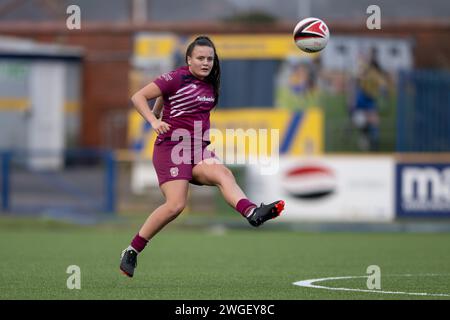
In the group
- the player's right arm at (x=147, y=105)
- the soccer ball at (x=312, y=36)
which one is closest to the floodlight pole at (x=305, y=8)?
the soccer ball at (x=312, y=36)

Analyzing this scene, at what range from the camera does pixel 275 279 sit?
10.2 m

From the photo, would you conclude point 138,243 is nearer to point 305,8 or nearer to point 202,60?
point 202,60

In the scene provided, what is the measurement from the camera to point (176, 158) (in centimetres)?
941

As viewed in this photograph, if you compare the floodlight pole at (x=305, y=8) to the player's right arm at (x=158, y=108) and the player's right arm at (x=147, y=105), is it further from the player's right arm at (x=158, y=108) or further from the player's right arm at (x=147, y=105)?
the player's right arm at (x=147, y=105)

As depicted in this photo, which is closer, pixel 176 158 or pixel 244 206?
pixel 244 206


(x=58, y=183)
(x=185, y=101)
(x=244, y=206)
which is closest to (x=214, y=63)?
(x=185, y=101)

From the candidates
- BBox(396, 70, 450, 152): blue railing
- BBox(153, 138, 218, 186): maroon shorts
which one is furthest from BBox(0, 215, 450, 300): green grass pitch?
BBox(396, 70, 450, 152): blue railing

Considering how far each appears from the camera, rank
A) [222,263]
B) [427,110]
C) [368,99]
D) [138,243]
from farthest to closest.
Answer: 1. [368,99]
2. [427,110]
3. [222,263]
4. [138,243]

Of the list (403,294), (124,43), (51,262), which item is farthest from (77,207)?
(124,43)

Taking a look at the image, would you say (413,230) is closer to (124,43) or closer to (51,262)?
(51,262)

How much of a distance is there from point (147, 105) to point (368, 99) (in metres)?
24.6

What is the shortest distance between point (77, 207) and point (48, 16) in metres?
21.9

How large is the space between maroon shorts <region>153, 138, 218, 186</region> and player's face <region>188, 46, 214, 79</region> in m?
0.63

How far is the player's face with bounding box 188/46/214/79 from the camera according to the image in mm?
9367
